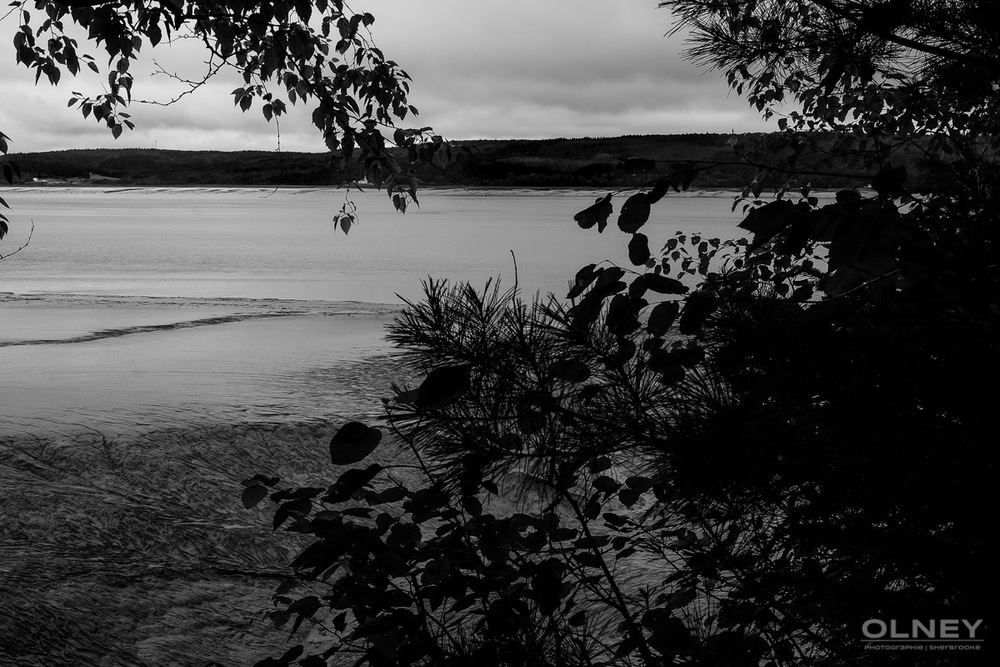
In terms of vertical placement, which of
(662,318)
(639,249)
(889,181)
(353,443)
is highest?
(889,181)

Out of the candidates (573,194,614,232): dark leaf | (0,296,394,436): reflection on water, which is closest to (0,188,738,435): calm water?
(0,296,394,436): reflection on water

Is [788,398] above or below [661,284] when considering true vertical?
below

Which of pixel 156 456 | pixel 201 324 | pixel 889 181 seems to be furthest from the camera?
pixel 201 324

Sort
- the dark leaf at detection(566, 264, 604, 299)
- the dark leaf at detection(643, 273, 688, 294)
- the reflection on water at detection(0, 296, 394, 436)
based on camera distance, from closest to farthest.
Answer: the dark leaf at detection(643, 273, 688, 294) < the dark leaf at detection(566, 264, 604, 299) < the reflection on water at detection(0, 296, 394, 436)

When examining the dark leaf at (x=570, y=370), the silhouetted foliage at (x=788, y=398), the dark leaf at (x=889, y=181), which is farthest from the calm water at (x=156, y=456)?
the dark leaf at (x=889, y=181)

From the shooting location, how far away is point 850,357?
1.43 m

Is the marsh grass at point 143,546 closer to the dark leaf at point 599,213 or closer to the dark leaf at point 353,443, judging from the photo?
the dark leaf at point 353,443

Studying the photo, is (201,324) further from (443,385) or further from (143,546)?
(443,385)

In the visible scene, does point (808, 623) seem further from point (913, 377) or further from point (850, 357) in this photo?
point (913, 377)

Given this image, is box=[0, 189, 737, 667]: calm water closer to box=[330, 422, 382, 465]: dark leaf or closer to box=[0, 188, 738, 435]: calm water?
box=[0, 188, 738, 435]: calm water

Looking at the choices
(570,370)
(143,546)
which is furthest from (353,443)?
(143,546)

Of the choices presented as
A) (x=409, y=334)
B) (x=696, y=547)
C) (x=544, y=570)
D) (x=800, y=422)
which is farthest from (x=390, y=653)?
(x=800, y=422)

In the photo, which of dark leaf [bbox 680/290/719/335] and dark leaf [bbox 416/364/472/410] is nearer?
dark leaf [bbox 416/364/472/410]

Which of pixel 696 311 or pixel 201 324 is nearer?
pixel 696 311
